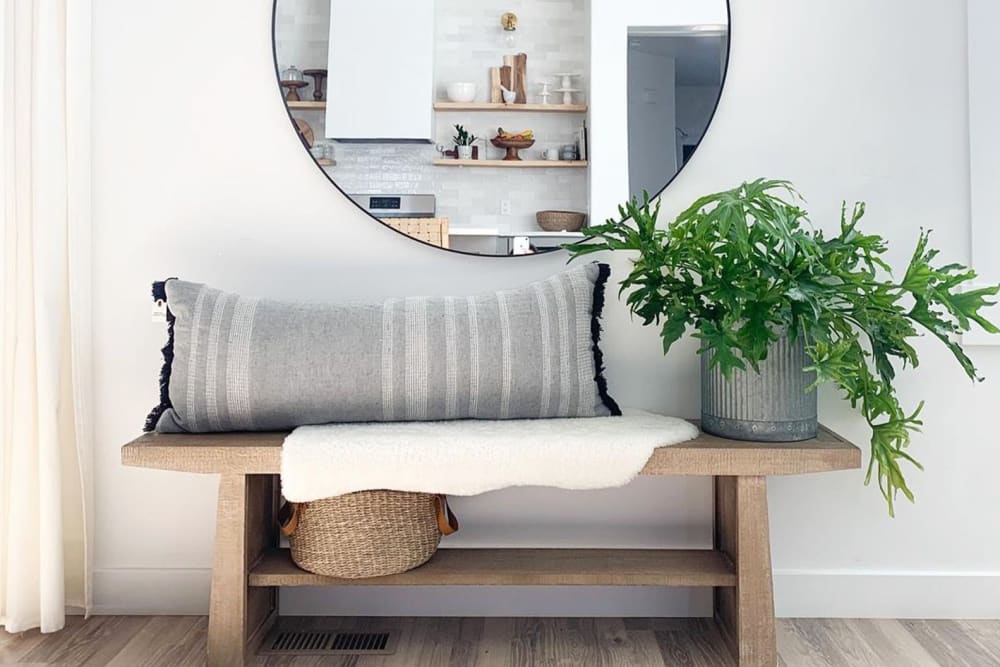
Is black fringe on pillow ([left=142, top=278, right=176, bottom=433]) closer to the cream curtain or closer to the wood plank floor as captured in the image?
the cream curtain

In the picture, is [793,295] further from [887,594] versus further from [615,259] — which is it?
[887,594]

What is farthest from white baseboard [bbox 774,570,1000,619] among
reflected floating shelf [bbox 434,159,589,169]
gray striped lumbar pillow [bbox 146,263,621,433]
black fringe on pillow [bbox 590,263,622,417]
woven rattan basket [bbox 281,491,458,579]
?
reflected floating shelf [bbox 434,159,589,169]

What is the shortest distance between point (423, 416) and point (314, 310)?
1.06 feet

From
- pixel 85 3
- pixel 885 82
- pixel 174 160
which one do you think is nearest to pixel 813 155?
pixel 885 82

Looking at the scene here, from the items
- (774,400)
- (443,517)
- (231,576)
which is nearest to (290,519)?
(231,576)

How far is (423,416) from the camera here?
168 centimetres

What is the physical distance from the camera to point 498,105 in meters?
1.94

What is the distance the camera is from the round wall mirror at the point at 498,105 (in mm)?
1935

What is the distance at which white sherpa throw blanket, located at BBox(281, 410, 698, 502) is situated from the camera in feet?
5.01

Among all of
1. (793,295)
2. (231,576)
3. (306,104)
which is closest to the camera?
(793,295)

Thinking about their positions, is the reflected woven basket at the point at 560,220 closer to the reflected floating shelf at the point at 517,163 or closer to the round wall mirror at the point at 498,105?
the round wall mirror at the point at 498,105

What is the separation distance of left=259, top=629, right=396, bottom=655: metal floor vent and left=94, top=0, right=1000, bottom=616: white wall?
12 cm

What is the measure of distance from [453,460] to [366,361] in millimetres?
290

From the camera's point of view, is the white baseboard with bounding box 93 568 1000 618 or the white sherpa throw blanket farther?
the white baseboard with bounding box 93 568 1000 618
